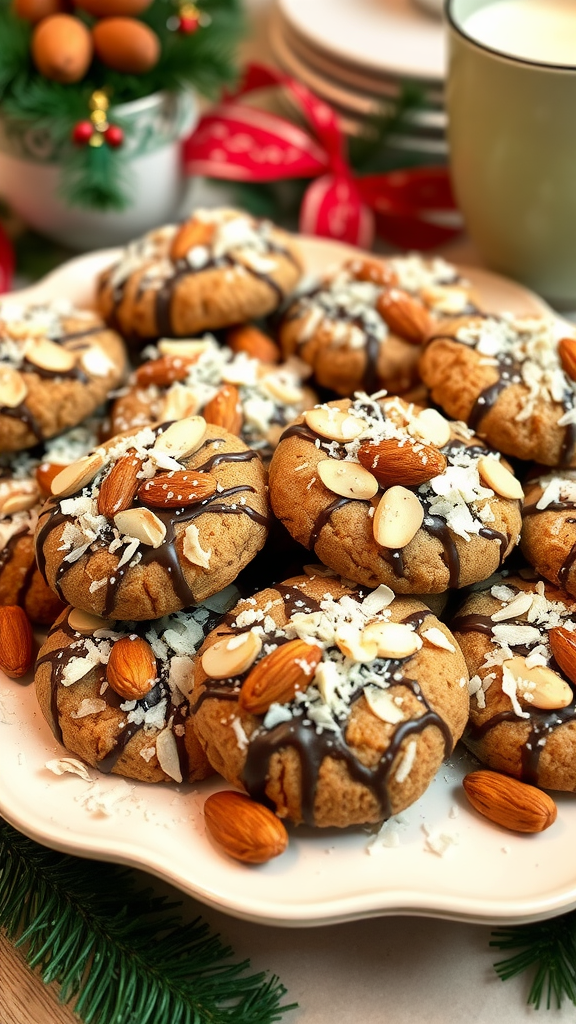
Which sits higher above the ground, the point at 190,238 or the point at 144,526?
the point at 190,238

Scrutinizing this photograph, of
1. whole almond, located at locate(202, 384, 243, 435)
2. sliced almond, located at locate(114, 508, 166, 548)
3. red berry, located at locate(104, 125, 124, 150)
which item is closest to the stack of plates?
red berry, located at locate(104, 125, 124, 150)

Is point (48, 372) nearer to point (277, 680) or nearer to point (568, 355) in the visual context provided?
point (277, 680)

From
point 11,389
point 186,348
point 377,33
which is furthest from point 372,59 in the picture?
point 11,389

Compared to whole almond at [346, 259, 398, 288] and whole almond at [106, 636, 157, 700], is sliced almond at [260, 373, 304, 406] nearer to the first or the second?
whole almond at [346, 259, 398, 288]

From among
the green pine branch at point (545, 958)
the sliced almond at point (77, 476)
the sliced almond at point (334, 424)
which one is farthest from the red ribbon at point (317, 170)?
the green pine branch at point (545, 958)

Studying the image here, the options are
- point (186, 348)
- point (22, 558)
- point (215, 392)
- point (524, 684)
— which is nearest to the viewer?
point (524, 684)

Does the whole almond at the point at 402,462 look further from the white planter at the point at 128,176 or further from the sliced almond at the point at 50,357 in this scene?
the white planter at the point at 128,176

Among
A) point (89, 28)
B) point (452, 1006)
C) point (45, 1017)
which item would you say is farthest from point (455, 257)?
point (45, 1017)
